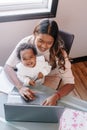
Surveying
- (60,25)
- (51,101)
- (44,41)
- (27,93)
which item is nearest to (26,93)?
(27,93)

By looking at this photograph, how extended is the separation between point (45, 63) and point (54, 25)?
0.70 feet

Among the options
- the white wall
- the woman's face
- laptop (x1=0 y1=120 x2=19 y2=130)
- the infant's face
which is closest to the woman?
the woman's face

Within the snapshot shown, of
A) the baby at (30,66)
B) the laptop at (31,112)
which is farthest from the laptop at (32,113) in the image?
the baby at (30,66)

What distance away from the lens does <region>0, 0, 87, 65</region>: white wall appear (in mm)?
1781

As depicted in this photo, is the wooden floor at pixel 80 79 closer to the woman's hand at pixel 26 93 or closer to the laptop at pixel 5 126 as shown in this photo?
the woman's hand at pixel 26 93

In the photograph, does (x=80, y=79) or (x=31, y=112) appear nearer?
(x=31, y=112)

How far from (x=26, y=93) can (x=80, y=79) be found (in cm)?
121

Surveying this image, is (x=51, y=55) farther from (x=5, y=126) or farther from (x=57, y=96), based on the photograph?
(x=5, y=126)

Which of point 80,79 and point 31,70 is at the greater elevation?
point 31,70

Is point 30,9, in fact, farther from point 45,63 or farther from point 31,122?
point 31,122

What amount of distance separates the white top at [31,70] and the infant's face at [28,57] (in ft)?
0.09

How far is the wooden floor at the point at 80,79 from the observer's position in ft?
6.65

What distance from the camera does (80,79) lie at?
2182 mm

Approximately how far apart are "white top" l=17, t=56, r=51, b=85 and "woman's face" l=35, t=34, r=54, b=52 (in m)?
0.06
